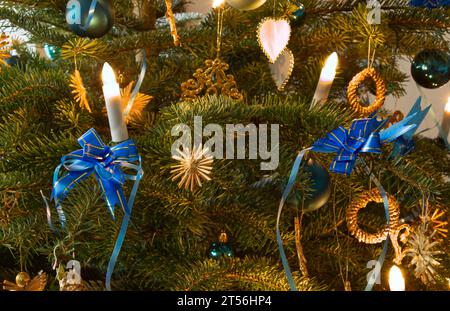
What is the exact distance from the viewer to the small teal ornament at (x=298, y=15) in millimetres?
835

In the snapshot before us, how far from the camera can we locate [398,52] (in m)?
0.93

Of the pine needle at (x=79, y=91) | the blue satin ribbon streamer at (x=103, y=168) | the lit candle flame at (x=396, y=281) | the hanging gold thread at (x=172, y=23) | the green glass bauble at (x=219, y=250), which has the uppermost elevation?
the hanging gold thread at (x=172, y=23)

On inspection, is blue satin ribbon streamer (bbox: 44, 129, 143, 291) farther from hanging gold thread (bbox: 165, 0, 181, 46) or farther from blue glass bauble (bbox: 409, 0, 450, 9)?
blue glass bauble (bbox: 409, 0, 450, 9)

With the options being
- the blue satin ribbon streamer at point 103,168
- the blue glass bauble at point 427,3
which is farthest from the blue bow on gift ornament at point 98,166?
the blue glass bauble at point 427,3

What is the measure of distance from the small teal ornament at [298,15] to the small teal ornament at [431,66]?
0.16m

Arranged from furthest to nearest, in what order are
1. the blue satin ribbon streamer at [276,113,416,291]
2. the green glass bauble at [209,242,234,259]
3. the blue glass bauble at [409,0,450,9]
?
the blue glass bauble at [409,0,450,9] < the green glass bauble at [209,242,234,259] < the blue satin ribbon streamer at [276,113,416,291]

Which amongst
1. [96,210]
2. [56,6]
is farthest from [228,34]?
[96,210]

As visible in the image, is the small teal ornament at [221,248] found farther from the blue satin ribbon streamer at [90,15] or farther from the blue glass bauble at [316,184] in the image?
the blue satin ribbon streamer at [90,15]

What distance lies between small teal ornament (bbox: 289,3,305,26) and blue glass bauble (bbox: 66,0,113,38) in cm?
22

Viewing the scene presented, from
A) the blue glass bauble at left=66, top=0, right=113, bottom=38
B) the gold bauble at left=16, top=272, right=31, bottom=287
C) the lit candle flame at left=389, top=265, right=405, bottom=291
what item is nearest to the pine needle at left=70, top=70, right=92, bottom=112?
the blue glass bauble at left=66, top=0, right=113, bottom=38

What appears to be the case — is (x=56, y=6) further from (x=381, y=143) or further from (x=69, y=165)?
(x=381, y=143)

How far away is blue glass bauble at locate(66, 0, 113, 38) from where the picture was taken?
0.75m
